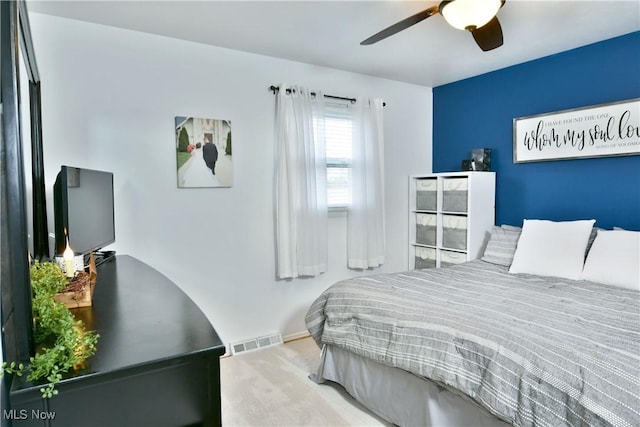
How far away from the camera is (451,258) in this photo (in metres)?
3.74

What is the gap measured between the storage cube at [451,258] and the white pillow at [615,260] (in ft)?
3.50

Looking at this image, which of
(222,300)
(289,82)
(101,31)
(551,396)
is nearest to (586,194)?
(551,396)

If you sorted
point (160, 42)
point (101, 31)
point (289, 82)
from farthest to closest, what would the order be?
point (289, 82) < point (160, 42) < point (101, 31)

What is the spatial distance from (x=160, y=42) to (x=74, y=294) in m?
2.15

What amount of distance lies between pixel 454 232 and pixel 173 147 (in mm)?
2510

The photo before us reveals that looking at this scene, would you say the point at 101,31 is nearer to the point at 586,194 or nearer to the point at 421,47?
the point at 421,47

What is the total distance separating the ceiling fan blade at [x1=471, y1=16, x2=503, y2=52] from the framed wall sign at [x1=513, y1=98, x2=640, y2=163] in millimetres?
1321

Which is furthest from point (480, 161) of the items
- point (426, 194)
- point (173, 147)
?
point (173, 147)

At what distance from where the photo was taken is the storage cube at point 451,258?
362 centimetres

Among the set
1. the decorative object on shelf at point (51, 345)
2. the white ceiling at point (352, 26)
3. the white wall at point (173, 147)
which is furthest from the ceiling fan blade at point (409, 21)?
the decorative object on shelf at point (51, 345)

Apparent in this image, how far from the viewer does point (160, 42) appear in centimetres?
284

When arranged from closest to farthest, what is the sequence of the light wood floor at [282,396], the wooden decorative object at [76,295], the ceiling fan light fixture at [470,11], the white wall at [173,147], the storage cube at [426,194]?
the wooden decorative object at [76,295] → the ceiling fan light fixture at [470,11] → the light wood floor at [282,396] → the white wall at [173,147] → the storage cube at [426,194]

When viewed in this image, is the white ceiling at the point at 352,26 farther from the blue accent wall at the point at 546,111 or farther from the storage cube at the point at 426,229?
the storage cube at the point at 426,229

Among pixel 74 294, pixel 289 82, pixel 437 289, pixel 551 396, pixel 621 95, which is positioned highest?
pixel 289 82
